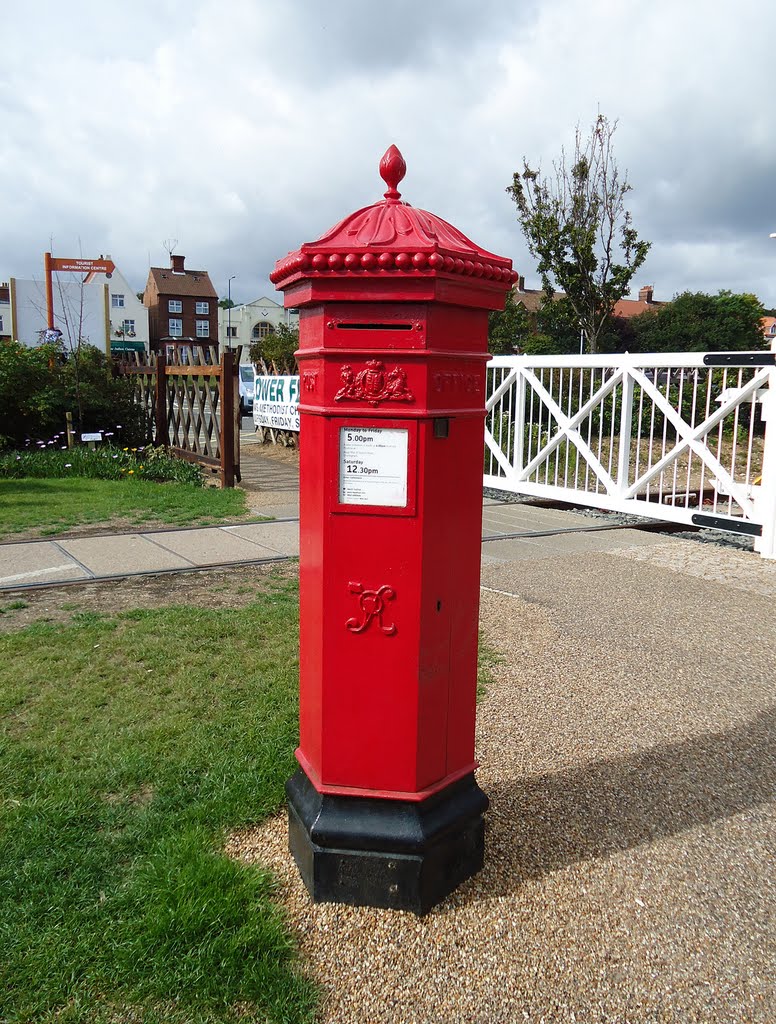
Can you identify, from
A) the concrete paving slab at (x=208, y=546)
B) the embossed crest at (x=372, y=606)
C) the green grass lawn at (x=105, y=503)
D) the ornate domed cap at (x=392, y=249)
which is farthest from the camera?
the green grass lawn at (x=105, y=503)

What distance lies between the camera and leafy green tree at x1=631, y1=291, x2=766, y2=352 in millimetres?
51188

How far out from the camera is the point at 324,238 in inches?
99.2

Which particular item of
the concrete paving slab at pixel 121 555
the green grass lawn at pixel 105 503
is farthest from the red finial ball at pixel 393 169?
the green grass lawn at pixel 105 503

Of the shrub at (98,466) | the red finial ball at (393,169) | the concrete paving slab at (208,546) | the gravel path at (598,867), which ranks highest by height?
the red finial ball at (393,169)

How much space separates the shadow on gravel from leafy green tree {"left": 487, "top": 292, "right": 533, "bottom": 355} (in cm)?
2504

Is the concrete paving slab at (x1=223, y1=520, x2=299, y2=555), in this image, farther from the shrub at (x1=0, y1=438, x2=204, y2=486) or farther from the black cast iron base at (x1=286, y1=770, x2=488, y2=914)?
the black cast iron base at (x1=286, y1=770, x2=488, y2=914)

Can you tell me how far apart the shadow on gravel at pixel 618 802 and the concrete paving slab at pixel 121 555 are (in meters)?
4.21

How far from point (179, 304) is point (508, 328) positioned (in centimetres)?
5171

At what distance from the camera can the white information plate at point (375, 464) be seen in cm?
244

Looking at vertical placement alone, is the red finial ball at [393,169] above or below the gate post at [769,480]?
above

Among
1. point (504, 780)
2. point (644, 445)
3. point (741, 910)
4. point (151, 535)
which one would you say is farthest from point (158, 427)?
point (741, 910)

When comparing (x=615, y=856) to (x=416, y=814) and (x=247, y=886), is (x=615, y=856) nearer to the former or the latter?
(x=416, y=814)

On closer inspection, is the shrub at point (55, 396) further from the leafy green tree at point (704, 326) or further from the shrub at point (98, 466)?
the leafy green tree at point (704, 326)

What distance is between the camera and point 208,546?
7.62m
